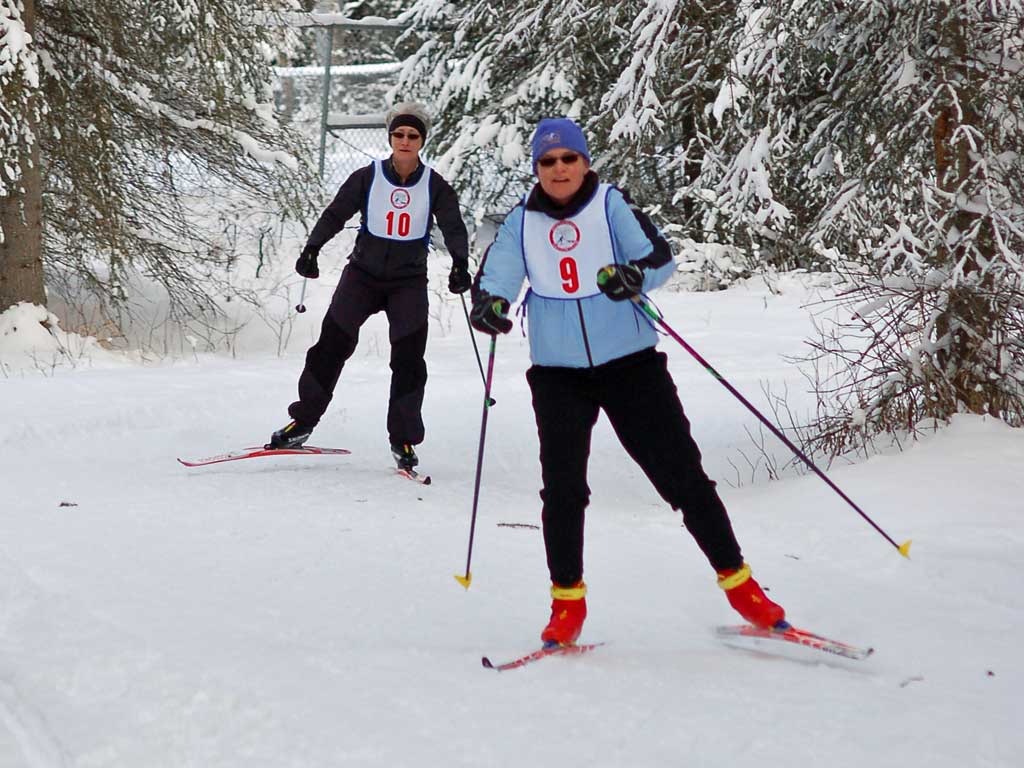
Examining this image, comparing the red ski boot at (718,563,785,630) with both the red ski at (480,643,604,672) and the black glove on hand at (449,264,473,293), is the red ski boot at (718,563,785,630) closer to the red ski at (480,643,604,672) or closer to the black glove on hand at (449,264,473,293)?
the red ski at (480,643,604,672)

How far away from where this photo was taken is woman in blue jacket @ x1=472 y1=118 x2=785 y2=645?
11.3 ft

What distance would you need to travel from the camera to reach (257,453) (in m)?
6.14

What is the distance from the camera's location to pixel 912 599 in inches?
162

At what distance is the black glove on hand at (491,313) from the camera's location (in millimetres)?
3475

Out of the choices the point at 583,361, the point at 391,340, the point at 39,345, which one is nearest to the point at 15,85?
the point at 39,345

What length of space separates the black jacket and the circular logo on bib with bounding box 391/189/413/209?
0.13ft

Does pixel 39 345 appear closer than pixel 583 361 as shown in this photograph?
No

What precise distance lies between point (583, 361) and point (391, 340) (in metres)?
2.80

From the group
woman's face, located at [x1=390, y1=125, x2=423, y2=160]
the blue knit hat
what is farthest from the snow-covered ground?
woman's face, located at [x1=390, y1=125, x2=423, y2=160]

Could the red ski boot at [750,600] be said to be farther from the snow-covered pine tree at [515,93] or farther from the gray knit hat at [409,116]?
the snow-covered pine tree at [515,93]

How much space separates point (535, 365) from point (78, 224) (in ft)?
25.1

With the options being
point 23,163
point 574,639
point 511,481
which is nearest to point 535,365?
point 574,639

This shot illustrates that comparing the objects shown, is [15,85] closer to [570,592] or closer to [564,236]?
[564,236]

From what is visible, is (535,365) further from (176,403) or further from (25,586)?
(176,403)
